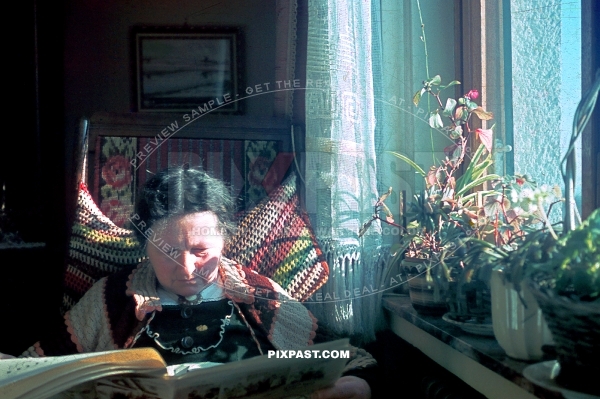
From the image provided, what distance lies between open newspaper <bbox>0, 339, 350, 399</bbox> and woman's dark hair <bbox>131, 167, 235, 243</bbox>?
232 millimetres

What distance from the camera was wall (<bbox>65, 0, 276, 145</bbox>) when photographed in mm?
1223

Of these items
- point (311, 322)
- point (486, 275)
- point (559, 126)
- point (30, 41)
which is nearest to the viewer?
point (486, 275)

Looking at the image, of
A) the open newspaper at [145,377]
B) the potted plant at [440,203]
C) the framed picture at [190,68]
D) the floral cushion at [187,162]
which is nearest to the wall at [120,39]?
the framed picture at [190,68]

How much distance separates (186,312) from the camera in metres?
0.73

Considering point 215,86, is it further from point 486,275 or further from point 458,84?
point 486,275

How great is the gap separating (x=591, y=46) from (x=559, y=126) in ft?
0.34

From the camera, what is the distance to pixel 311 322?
792 mm

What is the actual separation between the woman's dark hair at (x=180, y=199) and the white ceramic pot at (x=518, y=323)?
1.24ft

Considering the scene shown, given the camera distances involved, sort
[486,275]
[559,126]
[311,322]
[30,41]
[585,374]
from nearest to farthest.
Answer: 1. [585,374]
2. [486,275]
3. [559,126]
4. [311,322]
5. [30,41]

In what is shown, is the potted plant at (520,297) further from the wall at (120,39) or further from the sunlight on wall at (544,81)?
the wall at (120,39)

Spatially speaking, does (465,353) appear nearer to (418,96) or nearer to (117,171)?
(418,96)

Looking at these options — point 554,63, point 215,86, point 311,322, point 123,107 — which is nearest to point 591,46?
point 554,63

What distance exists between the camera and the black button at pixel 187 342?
712mm

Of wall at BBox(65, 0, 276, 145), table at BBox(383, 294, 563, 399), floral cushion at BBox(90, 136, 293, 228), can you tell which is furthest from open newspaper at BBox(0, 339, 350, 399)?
wall at BBox(65, 0, 276, 145)
